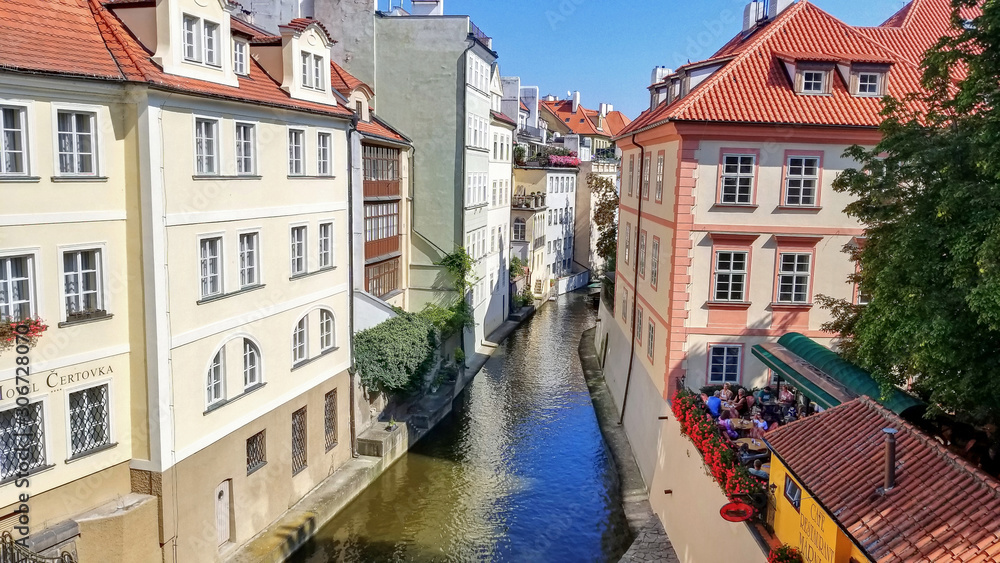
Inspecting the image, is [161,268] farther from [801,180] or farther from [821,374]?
[801,180]

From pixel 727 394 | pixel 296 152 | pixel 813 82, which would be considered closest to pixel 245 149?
pixel 296 152

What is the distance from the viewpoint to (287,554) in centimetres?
1797

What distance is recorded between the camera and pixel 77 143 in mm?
13508

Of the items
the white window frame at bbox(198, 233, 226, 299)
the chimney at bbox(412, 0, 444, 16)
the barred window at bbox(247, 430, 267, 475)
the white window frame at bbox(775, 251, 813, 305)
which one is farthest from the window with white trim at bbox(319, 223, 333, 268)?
the chimney at bbox(412, 0, 444, 16)

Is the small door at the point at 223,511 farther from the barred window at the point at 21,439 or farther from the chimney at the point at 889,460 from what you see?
the chimney at the point at 889,460

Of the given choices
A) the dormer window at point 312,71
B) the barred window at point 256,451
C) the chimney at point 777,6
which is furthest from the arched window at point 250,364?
the chimney at point 777,6

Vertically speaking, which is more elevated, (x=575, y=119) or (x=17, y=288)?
(x=575, y=119)

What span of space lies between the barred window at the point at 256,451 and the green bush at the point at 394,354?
548 centimetres

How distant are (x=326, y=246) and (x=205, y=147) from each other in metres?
5.96

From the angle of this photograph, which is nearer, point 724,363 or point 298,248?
point 298,248

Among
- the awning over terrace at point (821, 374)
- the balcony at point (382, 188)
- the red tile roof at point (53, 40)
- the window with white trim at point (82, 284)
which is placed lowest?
the awning over terrace at point (821, 374)

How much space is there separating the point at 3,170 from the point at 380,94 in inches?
852

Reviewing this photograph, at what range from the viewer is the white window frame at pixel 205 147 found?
51.3ft

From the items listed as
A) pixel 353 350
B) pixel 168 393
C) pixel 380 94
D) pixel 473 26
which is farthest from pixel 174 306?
pixel 473 26
